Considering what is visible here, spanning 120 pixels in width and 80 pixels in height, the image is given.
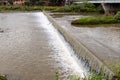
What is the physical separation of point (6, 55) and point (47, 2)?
201 ft

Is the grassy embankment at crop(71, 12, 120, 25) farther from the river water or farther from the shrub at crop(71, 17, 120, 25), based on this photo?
the river water

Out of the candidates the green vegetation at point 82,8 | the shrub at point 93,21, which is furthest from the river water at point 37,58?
the green vegetation at point 82,8

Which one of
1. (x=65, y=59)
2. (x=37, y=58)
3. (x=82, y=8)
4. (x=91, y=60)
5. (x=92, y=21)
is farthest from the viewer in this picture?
(x=82, y=8)

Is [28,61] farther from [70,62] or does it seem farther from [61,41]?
[61,41]

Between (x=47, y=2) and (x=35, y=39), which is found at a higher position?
(x=35, y=39)

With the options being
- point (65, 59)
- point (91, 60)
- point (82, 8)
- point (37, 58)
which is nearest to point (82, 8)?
point (82, 8)

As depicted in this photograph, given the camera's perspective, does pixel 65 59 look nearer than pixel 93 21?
Yes

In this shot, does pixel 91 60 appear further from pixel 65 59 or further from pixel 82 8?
pixel 82 8

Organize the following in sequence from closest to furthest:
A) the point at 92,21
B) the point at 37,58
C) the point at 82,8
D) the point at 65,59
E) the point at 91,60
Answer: the point at 91,60 < the point at 65,59 < the point at 37,58 < the point at 92,21 < the point at 82,8

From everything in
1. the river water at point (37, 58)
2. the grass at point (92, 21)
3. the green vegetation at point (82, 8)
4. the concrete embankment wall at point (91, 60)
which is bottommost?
the green vegetation at point (82, 8)

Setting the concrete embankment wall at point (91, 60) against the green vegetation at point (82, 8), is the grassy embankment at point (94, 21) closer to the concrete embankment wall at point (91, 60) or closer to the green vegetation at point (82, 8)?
the concrete embankment wall at point (91, 60)

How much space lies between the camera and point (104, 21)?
31719 mm

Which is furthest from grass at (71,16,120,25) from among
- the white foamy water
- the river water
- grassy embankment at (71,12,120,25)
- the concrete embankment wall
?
the concrete embankment wall

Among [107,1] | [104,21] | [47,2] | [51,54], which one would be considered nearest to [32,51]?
[51,54]
